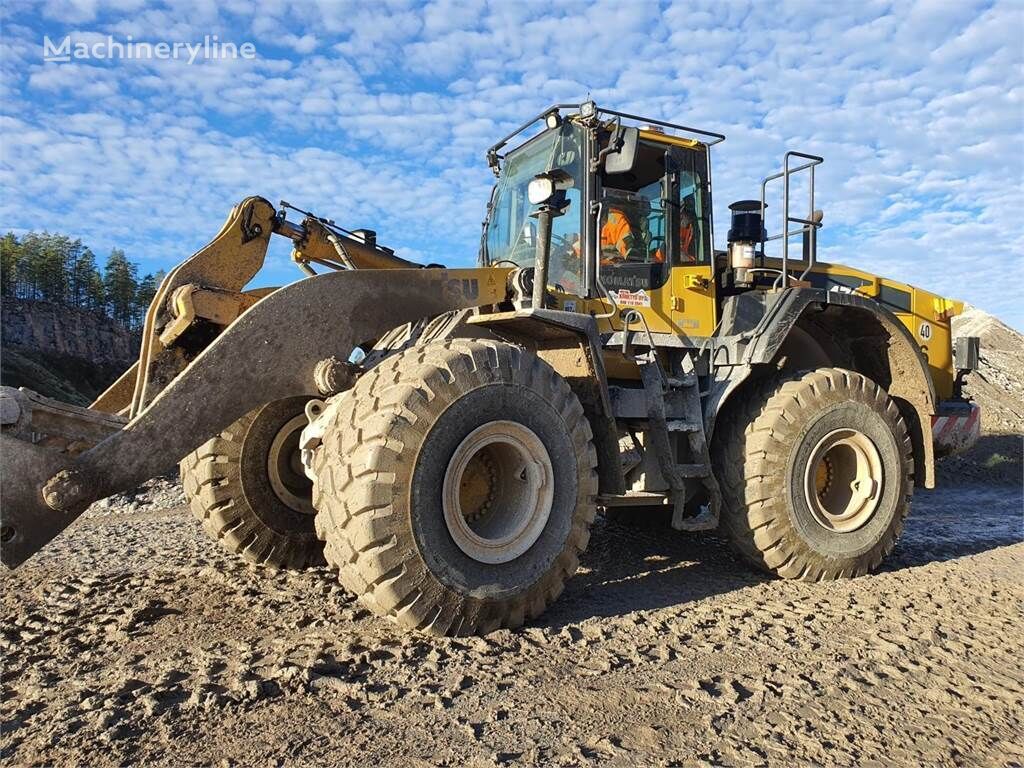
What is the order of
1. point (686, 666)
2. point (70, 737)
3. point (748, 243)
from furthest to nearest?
point (748, 243) < point (686, 666) < point (70, 737)

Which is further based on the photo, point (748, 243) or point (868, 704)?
point (748, 243)

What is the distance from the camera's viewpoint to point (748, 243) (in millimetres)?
6188

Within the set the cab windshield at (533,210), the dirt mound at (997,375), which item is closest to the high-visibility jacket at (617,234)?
the cab windshield at (533,210)

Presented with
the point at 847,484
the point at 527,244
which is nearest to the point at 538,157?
the point at 527,244

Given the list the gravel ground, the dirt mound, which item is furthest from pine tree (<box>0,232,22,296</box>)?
the gravel ground

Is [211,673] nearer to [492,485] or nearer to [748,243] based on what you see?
[492,485]

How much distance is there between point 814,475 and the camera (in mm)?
5469

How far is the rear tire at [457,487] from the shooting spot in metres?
3.39

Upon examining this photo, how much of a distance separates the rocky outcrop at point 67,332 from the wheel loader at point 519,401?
165ft

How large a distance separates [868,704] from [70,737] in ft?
10.2

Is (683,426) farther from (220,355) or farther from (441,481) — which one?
(220,355)

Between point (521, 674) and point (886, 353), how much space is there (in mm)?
4755

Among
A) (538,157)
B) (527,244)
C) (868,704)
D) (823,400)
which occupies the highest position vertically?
(538,157)

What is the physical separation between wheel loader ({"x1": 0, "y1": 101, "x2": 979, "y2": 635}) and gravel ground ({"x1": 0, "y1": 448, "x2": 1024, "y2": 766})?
403 millimetres
